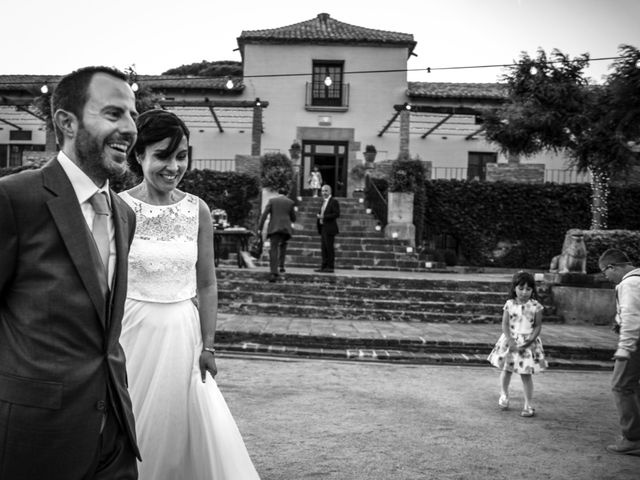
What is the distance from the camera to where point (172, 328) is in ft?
8.64

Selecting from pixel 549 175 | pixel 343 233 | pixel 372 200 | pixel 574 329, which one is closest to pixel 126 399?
pixel 574 329

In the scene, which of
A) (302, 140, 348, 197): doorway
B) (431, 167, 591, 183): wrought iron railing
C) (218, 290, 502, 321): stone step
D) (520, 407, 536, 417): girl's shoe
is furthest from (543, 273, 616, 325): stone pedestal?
(302, 140, 348, 197): doorway

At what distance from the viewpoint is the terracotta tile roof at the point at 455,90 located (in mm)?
24828

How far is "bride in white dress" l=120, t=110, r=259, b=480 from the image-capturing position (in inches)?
96.3

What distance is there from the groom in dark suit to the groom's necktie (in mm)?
36

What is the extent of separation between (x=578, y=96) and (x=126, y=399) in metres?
16.5

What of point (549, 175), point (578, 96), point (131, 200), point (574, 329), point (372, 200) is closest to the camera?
point (131, 200)

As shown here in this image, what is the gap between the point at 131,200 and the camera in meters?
3.01

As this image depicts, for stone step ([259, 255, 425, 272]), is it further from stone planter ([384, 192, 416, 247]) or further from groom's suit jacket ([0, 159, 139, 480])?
groom's suit jacket ([0, 159, 139, 480])

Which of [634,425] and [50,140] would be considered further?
[50,140]

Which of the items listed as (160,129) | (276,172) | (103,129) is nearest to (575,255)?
(276,172)

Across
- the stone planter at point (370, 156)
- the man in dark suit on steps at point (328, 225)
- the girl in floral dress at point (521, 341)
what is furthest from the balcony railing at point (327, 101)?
the girl in floral dress at point (521, 341)

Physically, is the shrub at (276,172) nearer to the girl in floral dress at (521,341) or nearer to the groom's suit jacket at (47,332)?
the girl in floral dress at (521,341)

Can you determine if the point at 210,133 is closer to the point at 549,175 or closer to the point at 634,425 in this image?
the point at 549,175
